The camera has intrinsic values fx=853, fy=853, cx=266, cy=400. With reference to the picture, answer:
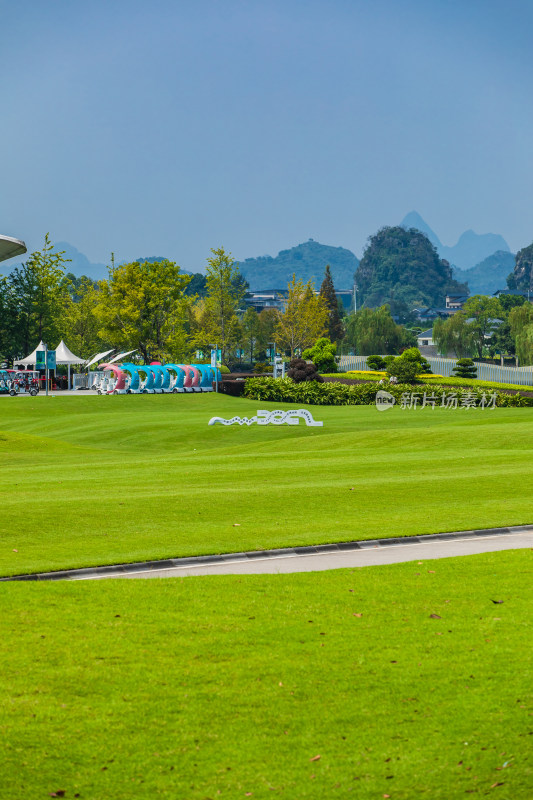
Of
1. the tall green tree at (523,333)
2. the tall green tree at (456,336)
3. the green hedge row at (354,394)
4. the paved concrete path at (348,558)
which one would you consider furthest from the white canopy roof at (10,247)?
the tall green tree at (456,336)

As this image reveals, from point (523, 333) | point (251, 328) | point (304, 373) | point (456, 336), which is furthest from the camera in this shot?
point (251, 328)

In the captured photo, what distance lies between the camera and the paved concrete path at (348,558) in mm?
12203

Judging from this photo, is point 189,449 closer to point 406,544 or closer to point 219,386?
point 406,544

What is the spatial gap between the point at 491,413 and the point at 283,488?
3022 centimetres

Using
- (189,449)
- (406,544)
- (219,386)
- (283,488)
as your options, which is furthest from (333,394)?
(406,544)

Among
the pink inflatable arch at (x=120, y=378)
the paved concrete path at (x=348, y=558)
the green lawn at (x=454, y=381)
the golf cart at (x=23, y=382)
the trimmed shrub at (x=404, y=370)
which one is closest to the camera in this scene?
the paved concrete path at (x=348, y=558)

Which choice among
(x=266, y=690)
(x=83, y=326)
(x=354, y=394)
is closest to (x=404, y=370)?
(x=354, y=394)

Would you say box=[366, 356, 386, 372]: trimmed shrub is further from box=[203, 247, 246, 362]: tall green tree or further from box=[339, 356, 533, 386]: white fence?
box=[203, 247, 246, 362]: tall green tree

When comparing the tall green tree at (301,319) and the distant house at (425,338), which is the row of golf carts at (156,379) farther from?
the distant house at (425,338)

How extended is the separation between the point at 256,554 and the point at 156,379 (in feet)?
170

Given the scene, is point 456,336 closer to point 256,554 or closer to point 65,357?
point 65,357

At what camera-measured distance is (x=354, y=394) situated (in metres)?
56.0

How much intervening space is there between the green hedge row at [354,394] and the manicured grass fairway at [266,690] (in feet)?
141

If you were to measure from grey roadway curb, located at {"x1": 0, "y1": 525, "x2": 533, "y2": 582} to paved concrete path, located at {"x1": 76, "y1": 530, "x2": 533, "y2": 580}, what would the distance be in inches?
4.1
